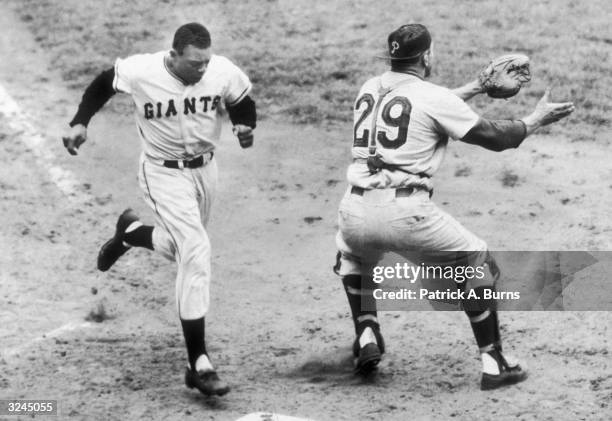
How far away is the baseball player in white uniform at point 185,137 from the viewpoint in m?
6.18

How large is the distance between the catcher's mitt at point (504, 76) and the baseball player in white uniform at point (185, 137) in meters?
1.38

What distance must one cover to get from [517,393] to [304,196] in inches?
140

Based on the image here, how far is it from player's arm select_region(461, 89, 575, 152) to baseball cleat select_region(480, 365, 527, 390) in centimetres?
119

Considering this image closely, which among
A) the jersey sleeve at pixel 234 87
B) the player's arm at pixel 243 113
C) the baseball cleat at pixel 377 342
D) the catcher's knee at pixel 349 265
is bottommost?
the baseball cleat at pixel 377 342

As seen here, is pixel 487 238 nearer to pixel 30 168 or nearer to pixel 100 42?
pixel 30 168

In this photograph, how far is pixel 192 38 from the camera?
244 inches

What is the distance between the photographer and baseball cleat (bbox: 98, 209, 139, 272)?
709 cm

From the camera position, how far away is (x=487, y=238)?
27.1 ft

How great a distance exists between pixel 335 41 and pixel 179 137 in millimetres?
5913

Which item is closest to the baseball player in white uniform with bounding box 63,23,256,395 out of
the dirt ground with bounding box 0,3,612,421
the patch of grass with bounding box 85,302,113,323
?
the dirt ground with bounding box 0,3,612,421

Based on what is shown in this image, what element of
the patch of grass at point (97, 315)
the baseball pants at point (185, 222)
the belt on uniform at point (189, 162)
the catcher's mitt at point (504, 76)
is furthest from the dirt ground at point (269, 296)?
the catcher's mitt at point (504, 76)

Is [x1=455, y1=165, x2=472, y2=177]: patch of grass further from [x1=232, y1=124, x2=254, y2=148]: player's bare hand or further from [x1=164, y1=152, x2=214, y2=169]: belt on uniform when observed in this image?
[x1=164, y1=152, x2=214, y2=169]: belt on uniform

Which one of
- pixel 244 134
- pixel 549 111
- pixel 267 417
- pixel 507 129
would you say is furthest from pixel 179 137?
pixel 549 111

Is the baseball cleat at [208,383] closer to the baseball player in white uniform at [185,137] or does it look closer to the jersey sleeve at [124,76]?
the baseball player in white uniform at [185,137]
